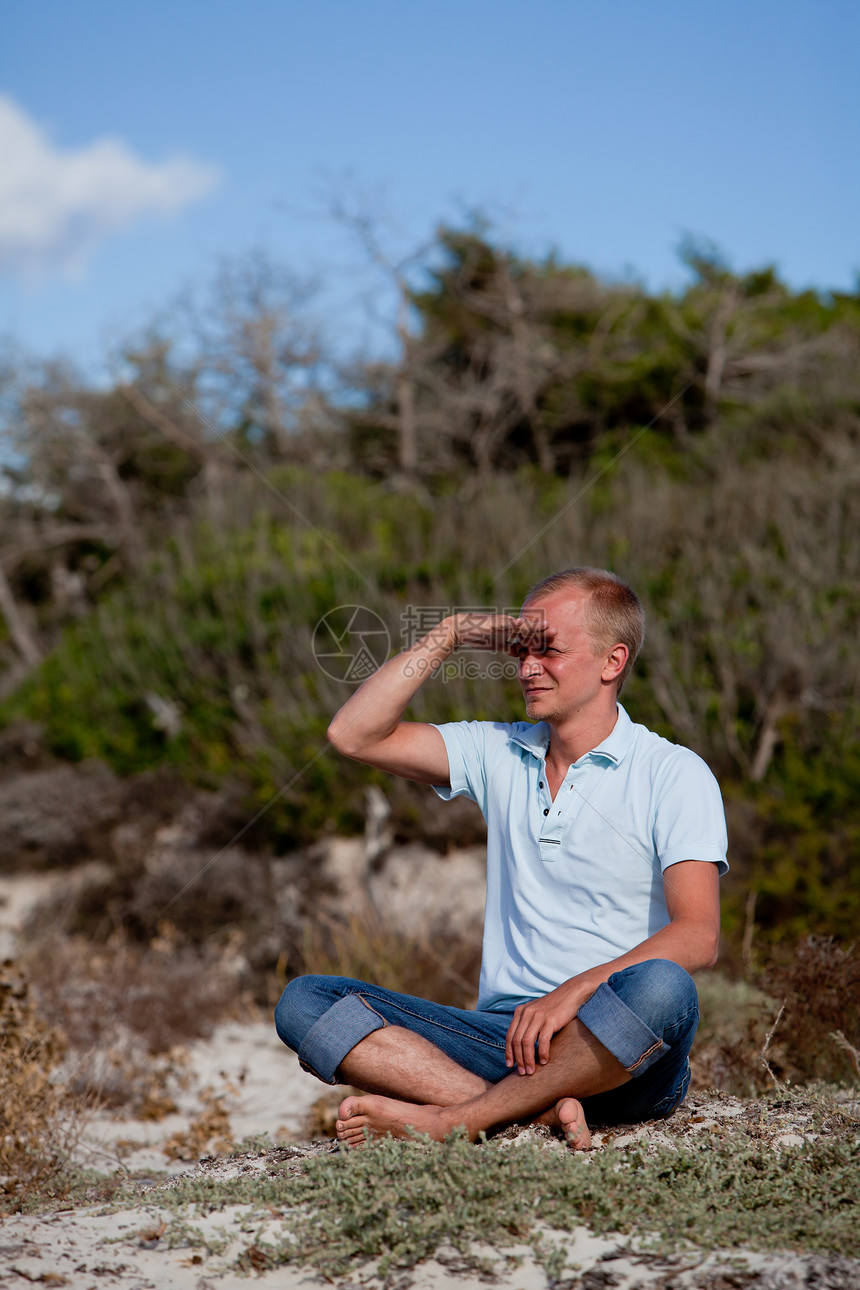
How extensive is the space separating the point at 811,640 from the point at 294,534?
532cm

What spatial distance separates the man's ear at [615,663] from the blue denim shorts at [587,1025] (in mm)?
849

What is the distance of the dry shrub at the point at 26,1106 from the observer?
9.67 ft

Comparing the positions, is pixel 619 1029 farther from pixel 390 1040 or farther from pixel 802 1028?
pixel 802 1028

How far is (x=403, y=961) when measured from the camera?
5.36 m

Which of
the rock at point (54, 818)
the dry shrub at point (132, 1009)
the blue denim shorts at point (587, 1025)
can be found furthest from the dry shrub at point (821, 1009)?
the rock at point (54, 818)

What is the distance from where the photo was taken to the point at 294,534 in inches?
407

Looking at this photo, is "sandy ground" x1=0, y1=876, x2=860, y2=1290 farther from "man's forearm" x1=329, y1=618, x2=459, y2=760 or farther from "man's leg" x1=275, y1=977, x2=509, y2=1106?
"man's forearm" x1=329, y1=618, x2=459, y2=760

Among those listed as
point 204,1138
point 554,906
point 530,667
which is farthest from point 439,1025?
point 204,1138

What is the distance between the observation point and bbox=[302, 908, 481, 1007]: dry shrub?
16.9ft

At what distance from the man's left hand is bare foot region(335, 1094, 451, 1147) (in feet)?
0.94

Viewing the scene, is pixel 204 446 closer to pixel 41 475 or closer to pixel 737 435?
pixel 41 475

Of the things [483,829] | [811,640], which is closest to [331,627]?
[483,829]

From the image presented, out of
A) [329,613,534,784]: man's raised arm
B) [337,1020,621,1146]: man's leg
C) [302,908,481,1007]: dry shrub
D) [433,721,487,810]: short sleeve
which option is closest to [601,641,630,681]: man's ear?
[329,613,534,784]: man's raised arm

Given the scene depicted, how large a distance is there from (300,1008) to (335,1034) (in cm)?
13
